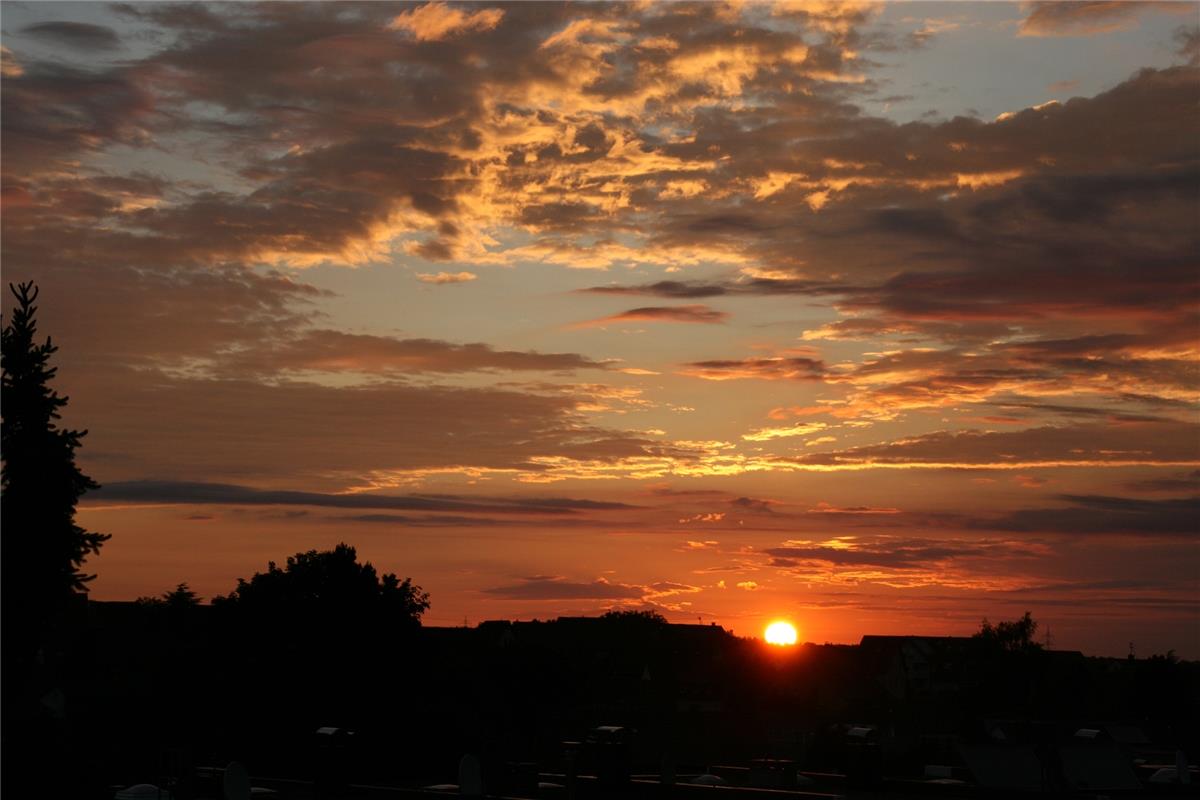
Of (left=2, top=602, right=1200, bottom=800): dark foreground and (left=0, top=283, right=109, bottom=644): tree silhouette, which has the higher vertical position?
(left=0, top=283, right=109, bottom=644): tree silhouette

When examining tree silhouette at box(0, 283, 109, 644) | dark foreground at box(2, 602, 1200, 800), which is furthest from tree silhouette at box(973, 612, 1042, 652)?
tree silhouette at box(0, 283, 109, 644)

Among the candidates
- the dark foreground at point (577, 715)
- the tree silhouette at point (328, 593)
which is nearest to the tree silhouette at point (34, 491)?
the dark foreground at point (577, 715)

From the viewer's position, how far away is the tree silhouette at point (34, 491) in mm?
29578

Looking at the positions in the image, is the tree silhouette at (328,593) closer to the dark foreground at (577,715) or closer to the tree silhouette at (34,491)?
the dark foreground at (577,715)

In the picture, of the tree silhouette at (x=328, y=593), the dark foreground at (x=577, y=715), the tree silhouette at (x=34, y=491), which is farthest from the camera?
the tree silhouette at (x=328, y=593)

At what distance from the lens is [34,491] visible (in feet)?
97.7

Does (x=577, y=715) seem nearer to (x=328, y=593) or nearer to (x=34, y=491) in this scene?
(x=328, y=593)

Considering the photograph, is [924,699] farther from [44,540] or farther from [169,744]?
[44,540]

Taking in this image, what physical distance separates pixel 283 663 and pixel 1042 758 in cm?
5916

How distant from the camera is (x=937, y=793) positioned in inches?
1524

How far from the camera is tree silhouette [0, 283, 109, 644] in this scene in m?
29.6

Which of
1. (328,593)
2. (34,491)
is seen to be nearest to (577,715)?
(328,593)

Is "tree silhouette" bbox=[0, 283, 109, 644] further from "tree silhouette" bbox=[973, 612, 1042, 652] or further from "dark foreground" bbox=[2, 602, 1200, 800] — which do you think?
"tree silhouette" bbox=[973, 612, 1042, 652]

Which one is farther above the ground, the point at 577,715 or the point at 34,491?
the point at 34,491
